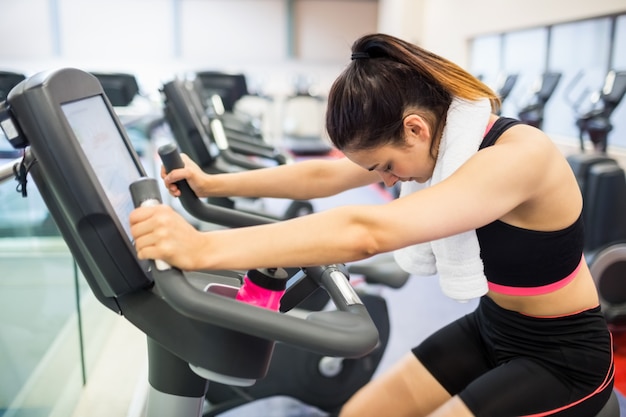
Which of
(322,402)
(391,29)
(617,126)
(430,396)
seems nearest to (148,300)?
(430,396)

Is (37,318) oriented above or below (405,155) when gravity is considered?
below

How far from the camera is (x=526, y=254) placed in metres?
1.21

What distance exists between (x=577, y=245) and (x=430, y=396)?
518mm

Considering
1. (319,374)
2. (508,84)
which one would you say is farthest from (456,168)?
(508,84)

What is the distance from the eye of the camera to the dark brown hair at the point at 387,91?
43.6 inches

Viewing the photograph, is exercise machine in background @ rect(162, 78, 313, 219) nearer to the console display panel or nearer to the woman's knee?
the woman's knee

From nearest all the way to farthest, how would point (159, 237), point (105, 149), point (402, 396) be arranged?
point (159, 237) → point (105, 149) → point (402, 396)

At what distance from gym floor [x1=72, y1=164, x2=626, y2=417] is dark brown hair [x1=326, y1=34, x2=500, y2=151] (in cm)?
108

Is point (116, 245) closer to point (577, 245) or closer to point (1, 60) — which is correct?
point (577, 245)

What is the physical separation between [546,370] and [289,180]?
750 mm

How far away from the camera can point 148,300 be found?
0.95 m

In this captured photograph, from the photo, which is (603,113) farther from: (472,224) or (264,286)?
(264,286)

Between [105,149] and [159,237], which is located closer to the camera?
[159,237]

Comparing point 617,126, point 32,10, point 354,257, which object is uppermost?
point 32,10
